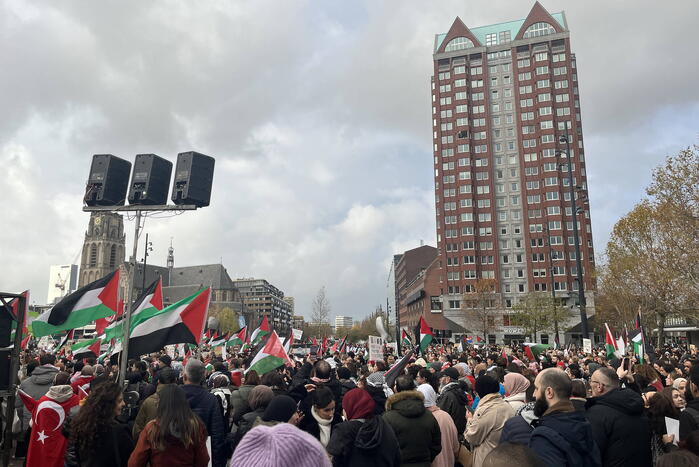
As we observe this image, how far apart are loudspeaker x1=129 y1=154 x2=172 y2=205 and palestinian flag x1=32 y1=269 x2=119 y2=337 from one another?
2.08 metres

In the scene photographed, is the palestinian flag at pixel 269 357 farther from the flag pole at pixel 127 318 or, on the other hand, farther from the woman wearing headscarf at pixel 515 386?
the woman wearing headscarf at pixel 515 386

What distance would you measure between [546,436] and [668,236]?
2637cm

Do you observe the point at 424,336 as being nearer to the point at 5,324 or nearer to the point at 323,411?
the point at 5,324

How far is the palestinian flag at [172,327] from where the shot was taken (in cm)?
955

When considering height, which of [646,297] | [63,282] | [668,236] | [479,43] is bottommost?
[646,297]

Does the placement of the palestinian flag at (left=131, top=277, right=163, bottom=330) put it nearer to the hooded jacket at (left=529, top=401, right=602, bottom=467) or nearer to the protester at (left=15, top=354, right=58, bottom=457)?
the protester at (left=15, top=354, right=58, bottom=457)

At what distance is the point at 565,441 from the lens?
3609mm

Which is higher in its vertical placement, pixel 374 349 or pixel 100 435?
pixel 374 349

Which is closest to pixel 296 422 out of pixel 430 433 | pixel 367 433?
pixel 367 433

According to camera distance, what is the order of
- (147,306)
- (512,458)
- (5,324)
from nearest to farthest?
1. (512,458)
2. (5,324)
3. (147,306)

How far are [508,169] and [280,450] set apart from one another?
83.2 meters

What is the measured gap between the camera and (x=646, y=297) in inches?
1352

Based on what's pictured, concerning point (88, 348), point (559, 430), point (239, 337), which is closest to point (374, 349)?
point (559, 430)

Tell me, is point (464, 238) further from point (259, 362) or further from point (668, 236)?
point (259, 362)
